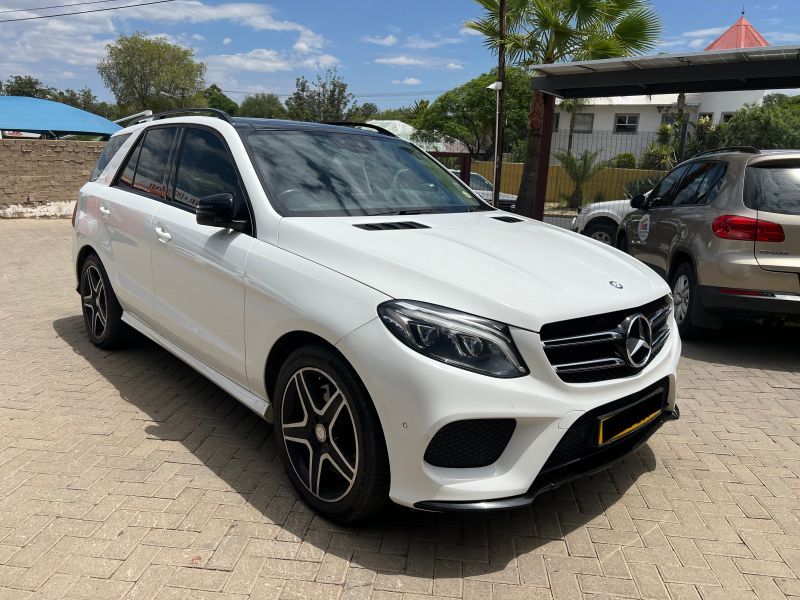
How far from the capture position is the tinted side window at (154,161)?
419 cm

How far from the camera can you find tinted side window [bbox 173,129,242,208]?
11.5 ft

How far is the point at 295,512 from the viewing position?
2.95 meters

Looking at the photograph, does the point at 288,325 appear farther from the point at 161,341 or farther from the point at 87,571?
the point at 161,341

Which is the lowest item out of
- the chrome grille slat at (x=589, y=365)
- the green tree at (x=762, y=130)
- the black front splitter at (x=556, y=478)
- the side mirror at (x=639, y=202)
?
the black front splitter at (x=556, y=478)

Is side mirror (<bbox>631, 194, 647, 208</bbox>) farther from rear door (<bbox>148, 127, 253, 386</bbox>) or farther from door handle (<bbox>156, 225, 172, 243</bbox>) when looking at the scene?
door handle (<bbox>156, 225, 172, 243</bbox>)

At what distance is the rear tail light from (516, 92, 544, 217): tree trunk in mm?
7645

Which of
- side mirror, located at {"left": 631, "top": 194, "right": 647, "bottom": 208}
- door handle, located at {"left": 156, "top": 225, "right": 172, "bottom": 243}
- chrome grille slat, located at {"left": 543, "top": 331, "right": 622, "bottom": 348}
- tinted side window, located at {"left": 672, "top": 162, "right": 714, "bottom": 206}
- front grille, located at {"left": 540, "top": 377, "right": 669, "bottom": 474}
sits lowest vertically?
front grille, located at {"left": 540, "top": 377, "right": 669, "bottom": 474}

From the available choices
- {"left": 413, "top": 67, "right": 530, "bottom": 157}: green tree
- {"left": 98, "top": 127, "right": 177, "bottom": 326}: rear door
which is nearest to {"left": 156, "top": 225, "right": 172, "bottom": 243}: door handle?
{"left": 98, "top": 127, "right": 177, "bottom": 326}: rear door

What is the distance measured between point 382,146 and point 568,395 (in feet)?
7.63

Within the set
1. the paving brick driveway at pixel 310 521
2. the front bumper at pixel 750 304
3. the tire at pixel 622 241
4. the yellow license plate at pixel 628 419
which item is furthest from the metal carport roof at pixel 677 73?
the yellow license plate at pixel 628 419

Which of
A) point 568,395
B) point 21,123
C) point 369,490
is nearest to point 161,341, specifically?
point 369,490

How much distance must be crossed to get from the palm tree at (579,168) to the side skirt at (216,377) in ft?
61.1

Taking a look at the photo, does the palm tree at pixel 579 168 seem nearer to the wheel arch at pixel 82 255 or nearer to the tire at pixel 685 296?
the tire at pixel 685 296

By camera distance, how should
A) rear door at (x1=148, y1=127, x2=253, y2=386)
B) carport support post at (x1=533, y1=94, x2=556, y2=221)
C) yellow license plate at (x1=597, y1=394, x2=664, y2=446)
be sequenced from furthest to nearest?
carport support post at (x1=533, y1=94, x2=556, y2=221)
rear door at (x1=148, y1=127, x2=253, y2=386)
yellow license plate at (x1=597, y1=394, x2=664, y2=446)
